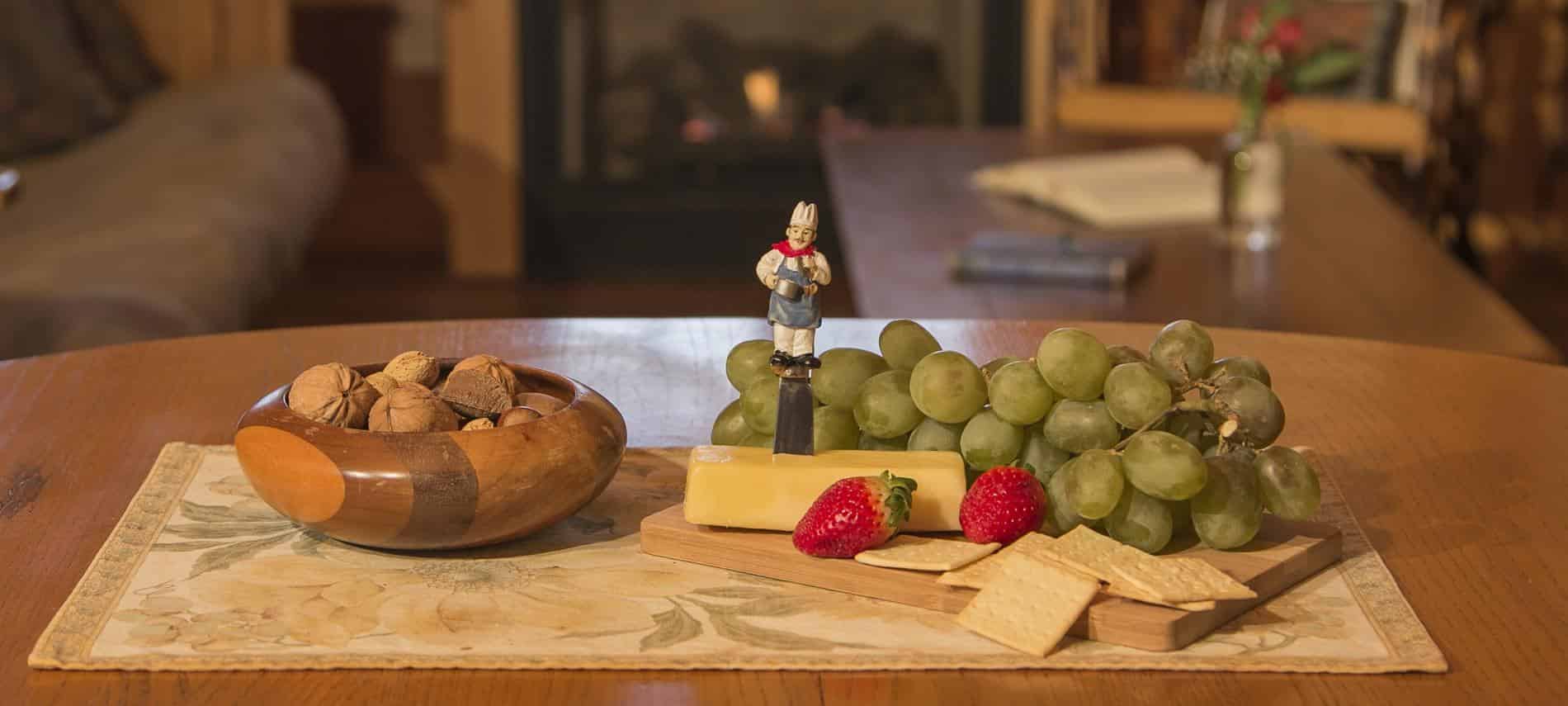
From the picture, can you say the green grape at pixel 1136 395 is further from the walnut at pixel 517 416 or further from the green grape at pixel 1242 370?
the walnut at pixel 517 416

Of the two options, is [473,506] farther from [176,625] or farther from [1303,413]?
[1303,413]

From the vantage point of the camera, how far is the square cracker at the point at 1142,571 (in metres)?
0.73

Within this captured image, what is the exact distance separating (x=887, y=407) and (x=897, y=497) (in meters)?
0.08

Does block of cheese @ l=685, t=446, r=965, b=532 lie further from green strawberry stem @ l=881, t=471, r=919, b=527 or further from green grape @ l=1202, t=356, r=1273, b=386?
green grape @ l=1202, t=356, r=1273, b=386

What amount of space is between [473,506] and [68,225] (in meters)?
2.10

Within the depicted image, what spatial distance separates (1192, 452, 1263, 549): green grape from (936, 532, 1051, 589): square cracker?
71 mm

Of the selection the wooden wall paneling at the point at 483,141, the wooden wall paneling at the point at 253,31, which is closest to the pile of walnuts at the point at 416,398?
the wooden wall paneling at the point at 483,141

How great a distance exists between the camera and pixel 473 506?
0.77 m

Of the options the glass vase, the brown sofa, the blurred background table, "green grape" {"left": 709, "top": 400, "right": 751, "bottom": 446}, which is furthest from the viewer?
the glass vase

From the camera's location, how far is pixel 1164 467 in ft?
2.50

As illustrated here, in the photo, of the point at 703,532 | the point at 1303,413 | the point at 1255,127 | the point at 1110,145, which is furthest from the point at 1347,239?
the point at 703,532

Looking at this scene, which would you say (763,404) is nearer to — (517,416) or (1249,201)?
(517,416)

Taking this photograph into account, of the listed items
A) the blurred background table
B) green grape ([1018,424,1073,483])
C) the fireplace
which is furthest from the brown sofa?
green grape ([1018,424,1073,483])

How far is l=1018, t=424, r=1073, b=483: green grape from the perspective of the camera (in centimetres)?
83
